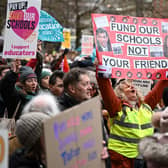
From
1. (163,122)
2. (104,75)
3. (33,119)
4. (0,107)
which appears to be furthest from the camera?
(0,107)

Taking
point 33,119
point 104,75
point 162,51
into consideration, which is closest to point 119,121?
point 104,75

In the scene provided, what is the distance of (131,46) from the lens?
5270 mm

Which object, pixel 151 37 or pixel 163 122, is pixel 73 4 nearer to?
pixel 151 37

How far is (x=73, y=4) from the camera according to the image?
2445 cm

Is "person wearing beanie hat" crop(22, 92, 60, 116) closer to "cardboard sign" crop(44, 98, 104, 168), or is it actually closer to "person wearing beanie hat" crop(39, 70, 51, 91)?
"cardboard sign" crop(44, 98, 104, 168)

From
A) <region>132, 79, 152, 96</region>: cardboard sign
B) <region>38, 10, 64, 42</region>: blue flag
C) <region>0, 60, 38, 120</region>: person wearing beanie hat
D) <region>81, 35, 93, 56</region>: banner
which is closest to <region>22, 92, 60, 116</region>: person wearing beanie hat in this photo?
<region>0, 60, 38, 120</region>: person wearing beanie hat

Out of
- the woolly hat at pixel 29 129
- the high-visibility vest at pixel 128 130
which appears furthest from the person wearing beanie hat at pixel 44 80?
the woolly hat at pixel 29 129

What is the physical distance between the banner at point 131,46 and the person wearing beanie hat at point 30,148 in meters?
2.08

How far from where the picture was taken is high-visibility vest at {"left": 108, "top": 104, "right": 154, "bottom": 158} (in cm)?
486

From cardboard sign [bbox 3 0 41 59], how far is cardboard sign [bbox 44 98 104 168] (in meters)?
2.48

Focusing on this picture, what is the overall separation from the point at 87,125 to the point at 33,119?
418 millimetres

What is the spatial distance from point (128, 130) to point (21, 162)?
7.60 ft

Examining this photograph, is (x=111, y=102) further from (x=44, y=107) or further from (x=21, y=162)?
(x=21, y=162)

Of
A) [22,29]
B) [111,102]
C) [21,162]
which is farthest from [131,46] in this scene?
[21,162]
